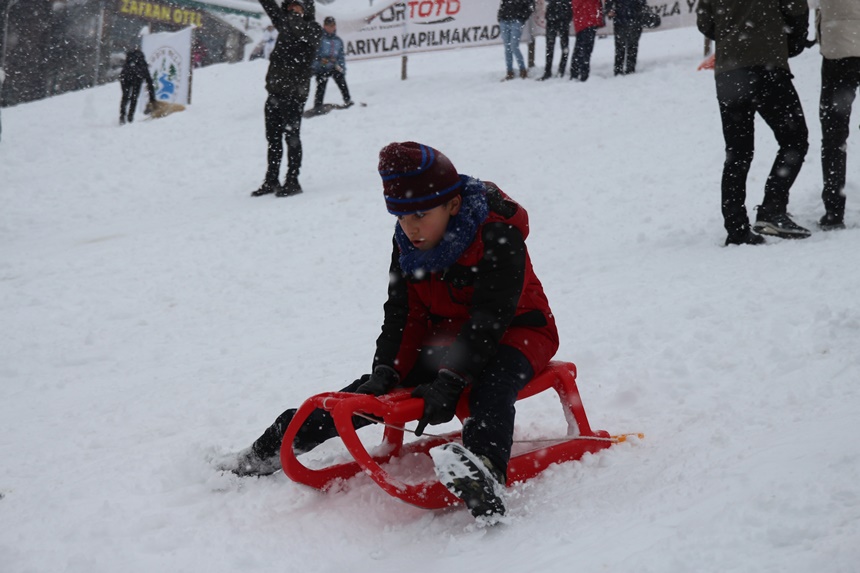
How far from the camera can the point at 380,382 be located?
2.65 metres

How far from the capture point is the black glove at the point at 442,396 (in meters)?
2.40

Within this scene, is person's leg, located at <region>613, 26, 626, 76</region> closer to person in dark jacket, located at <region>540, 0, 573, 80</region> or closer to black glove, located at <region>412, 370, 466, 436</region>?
person in dark jacket, located at <region>540, 0, 573, 80</region>

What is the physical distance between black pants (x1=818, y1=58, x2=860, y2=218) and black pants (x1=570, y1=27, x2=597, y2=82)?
23.1 feet

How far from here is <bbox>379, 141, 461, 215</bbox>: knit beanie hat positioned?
251cm

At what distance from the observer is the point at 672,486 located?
7.33 ft

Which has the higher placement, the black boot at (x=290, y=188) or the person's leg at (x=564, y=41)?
the person's leg at (x=564, y=41)

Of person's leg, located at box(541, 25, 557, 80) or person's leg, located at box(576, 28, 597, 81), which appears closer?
person's leg, located at box(576, 28, 597, 81)

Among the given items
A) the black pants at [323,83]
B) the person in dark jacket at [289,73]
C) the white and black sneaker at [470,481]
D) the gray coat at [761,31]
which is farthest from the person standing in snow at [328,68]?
the white and black sneaker at [470,481]

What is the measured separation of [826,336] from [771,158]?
456 cm

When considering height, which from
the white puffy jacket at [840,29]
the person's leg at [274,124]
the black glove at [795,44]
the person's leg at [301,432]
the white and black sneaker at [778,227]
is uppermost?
the white puffy jacket at [840,29]

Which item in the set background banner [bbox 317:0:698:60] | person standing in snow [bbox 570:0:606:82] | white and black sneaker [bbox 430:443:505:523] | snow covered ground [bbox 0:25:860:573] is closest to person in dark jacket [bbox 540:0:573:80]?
person standing in snow [bbox 570:0:606:82]

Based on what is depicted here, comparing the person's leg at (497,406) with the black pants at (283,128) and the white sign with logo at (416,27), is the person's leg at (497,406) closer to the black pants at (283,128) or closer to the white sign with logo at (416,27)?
the black pants at (283,128)

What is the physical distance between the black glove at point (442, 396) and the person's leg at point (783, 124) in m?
3.22

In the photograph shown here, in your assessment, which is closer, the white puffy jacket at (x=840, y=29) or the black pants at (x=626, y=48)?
the white puffy jacket at (x=840, y=29)
